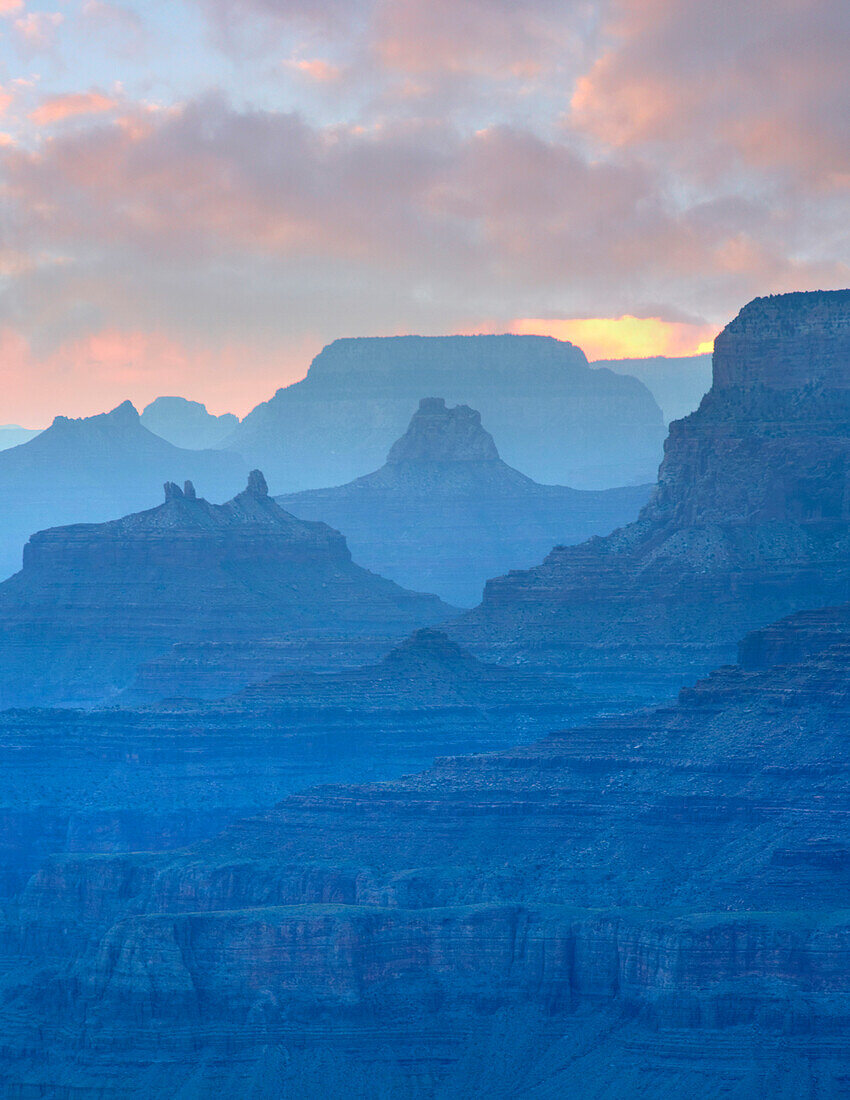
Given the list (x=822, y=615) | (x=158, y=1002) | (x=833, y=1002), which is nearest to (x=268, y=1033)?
(x=158, y=1002)

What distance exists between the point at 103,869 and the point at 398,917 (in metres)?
19.6

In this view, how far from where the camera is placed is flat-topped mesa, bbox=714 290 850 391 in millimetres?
182625

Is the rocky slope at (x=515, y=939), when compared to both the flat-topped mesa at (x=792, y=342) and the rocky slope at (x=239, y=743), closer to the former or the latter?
the rocky slope at (x=239, y=743)

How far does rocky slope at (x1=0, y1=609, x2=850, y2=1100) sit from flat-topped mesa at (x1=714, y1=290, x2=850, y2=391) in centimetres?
4631

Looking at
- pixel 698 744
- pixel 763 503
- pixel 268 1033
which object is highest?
pixel 763 503

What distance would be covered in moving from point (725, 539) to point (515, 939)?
59732 mm

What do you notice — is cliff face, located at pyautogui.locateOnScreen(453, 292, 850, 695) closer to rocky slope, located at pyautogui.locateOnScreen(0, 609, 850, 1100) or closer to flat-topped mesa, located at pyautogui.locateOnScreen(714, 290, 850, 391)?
flat-topped mesa, located at pyautogui.locateOnScreen(714, 290, 850, 391)

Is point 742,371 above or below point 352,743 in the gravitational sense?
above

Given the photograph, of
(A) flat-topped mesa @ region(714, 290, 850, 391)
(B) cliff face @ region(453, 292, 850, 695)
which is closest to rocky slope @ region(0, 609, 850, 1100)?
(B) cliff face @ region(453, 292, 850, 695)

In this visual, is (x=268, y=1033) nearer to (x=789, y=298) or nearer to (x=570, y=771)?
(x=570, y=771)

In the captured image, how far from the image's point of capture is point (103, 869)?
139375 mm

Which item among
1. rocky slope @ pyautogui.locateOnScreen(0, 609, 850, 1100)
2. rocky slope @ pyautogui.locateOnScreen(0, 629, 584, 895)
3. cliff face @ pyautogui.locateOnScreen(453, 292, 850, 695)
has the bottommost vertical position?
rocky slope @ pyautogui.locateOnScreen(0, 609, 850, 1100)

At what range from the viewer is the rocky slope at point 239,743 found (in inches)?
6289

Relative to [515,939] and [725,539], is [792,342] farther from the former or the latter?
[515,939]
